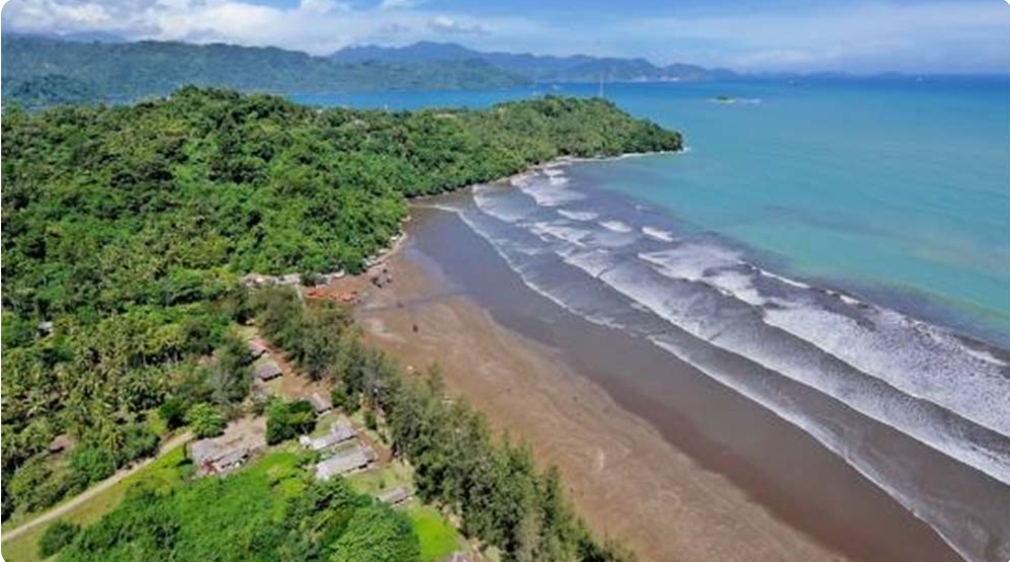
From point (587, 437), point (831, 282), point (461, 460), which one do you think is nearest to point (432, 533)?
point (461, 460)

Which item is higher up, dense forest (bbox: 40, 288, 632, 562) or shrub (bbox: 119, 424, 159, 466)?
dense forest (bbox: 40, 288, 632, 562)

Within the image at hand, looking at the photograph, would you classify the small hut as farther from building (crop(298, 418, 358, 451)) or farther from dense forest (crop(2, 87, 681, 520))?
building (crop(298, 418, 358, 451))

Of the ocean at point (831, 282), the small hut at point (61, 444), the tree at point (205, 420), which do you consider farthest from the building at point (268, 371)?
the ocean at point (831, 282)

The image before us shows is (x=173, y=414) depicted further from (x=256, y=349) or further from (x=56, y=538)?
(x=56, y=538)

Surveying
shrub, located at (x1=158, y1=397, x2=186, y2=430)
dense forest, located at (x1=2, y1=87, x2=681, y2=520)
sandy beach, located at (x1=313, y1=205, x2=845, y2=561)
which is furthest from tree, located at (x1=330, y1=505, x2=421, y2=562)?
shrub, located at (x1=158, y1=397, x2=186, y2=430)

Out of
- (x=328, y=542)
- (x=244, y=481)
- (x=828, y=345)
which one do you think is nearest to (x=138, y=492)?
(x=244, y=481)

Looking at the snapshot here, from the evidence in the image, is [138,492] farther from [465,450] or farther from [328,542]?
[465,450]
